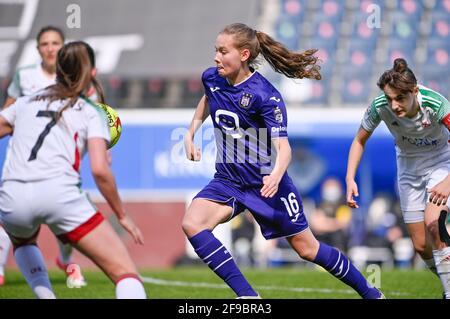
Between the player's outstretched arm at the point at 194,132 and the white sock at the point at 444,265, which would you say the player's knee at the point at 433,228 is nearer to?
the white sock at the point at 444,265

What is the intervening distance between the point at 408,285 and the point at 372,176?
32.3 feet

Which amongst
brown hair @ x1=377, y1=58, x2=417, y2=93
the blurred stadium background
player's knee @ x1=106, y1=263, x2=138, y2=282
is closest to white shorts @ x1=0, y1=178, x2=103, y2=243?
player's knee @ x1=106, y1=263, x2=138, y2=282

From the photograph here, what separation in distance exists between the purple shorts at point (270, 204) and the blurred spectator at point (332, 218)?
10.2 metres

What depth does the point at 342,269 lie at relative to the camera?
646 cm

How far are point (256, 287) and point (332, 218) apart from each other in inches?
325

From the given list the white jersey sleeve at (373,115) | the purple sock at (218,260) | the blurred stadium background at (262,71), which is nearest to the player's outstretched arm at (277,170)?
the purple sock at (218,260)

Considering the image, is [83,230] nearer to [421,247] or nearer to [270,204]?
[270,204]

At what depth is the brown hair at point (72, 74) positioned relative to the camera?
5078 mm

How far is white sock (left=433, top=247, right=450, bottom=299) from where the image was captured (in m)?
6.66

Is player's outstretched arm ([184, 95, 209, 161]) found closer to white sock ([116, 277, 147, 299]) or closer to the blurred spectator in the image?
white sock ([116, 277, 147, 299])

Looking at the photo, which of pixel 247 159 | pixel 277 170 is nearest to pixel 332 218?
pixel 247 159

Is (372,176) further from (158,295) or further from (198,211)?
(198,211)

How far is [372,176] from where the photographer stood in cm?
1892

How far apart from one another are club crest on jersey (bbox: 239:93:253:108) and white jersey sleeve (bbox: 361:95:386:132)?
1.00 metres
